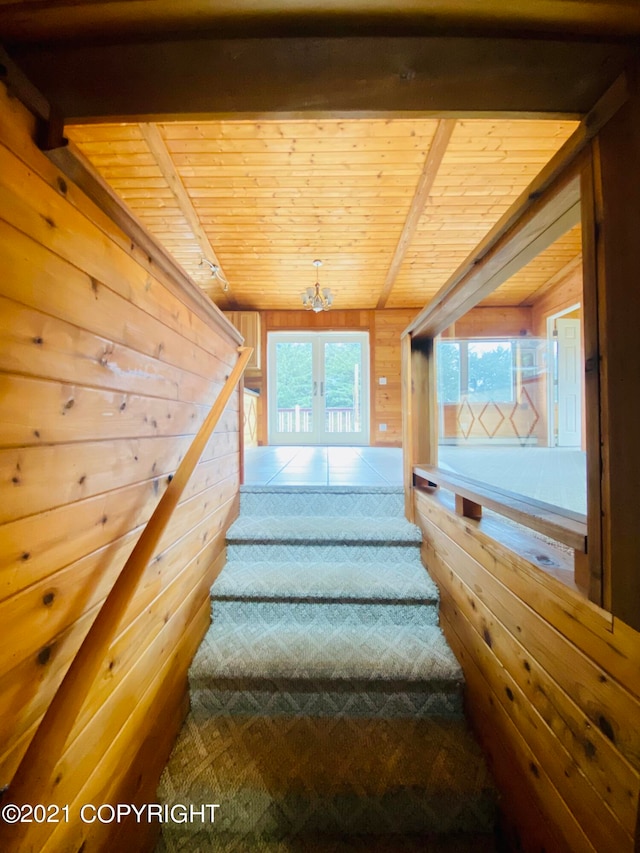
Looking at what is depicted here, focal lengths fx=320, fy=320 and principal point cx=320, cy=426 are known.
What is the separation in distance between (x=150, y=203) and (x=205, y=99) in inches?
116

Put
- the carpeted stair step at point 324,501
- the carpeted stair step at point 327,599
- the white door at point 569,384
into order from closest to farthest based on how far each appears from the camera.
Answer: the carpeted stair step at point 327,599
the carpeted stair step at point 324,501
the white door at point 569,384

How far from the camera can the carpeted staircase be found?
927 millimetres

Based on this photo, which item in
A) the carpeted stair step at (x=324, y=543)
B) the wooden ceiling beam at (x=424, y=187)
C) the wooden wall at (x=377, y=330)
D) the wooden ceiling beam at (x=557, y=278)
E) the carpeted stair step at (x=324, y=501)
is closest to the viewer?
the carpeted stair step at (x=324, y=543)

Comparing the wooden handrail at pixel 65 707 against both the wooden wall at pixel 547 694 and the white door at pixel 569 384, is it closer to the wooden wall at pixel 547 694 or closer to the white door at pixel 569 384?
the wooden wall at pixel 547 694

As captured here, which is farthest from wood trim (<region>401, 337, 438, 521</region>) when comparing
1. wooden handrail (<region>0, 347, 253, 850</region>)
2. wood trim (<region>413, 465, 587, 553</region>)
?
wooden handrail (<region>0, 347, 253, 850</region>)

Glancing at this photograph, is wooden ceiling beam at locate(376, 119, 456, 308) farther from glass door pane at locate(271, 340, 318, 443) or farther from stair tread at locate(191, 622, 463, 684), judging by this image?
stair tread at locate(191, 622, 463, 684)

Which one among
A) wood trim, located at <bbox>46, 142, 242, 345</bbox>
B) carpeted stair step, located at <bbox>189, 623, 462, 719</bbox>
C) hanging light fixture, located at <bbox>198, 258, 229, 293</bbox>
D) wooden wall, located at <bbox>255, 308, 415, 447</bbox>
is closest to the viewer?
wood trim, located at <bbox>46, 142, 242, 345</bbox>

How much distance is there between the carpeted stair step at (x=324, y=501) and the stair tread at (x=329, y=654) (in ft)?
1.93

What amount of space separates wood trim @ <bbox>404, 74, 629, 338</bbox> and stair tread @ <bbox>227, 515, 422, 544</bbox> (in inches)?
41.3

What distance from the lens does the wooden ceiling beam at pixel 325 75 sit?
58 centimetres

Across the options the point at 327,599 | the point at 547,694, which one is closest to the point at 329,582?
the point at 327,599

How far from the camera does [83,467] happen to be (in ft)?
2.23

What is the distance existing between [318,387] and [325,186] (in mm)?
3178

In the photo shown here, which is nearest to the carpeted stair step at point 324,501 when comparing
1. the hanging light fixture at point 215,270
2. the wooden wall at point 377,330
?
the hanging light fixture at point 215,270
